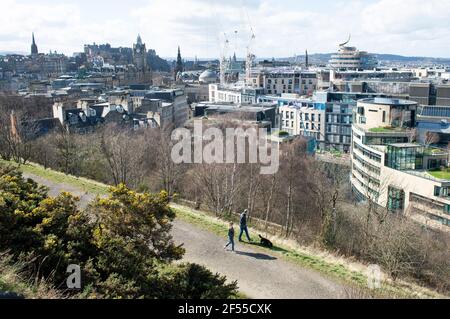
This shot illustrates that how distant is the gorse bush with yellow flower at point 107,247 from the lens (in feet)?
25.4

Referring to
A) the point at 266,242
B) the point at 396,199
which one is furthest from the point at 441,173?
the point at 266,242

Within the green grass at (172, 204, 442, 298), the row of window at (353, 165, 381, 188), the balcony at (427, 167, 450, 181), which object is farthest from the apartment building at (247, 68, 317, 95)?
the green grass at (172, 204, 442, 298)

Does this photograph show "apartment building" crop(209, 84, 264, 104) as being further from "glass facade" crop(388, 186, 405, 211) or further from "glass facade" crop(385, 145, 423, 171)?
"glass facade" crop(388, 186, 405, 211)

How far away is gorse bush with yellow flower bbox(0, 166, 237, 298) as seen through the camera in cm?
773

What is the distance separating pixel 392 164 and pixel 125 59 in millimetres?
136067

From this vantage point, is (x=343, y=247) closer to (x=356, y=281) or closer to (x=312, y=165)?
(x=356, y=281)

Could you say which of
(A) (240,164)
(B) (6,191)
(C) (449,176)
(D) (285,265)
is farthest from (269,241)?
(C) (449,176)

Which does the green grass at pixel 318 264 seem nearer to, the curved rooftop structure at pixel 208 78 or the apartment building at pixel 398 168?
the apartment building at pixel 398 168

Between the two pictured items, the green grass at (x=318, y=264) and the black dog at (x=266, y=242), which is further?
the black dog at (x=266, y=242)

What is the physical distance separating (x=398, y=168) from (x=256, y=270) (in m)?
21.8

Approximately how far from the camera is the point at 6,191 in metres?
10.4

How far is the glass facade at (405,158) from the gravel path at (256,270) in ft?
66.4

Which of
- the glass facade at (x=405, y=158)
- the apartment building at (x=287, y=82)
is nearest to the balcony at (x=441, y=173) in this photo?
the glass facade at (x=405, y=158)

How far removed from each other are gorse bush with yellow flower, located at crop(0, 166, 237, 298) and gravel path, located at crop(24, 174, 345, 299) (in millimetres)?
1302
